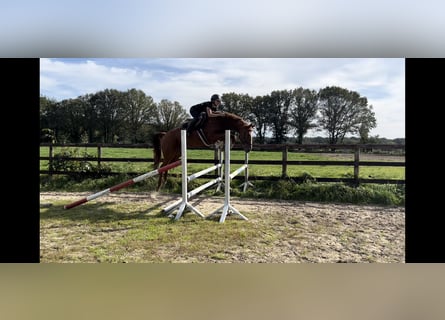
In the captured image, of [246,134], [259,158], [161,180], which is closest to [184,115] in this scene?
[161,180]

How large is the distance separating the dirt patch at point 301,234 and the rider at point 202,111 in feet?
3.20

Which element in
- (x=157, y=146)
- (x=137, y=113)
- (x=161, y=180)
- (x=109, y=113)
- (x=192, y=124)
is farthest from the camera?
(x=109, y=113)

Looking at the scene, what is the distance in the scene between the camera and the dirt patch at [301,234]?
6.46 feet

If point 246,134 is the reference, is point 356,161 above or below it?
below

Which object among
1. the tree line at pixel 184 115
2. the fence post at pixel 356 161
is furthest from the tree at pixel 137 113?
→ the fence post at pixel 356 161

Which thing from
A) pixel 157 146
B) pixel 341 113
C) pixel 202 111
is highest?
pixel 341 113

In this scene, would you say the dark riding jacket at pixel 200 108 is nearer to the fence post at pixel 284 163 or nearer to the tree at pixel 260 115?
the tree at pixel 260 115

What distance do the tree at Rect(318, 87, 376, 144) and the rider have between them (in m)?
1.55

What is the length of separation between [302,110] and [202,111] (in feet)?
6.23

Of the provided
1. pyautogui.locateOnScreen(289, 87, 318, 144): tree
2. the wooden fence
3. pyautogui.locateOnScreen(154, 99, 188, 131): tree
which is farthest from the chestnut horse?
pyautogui.locateOnScreen(289, 87, 318, 144): tree

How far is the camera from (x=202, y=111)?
3.23 m

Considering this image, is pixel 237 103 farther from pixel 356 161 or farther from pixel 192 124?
pixel 356 161
